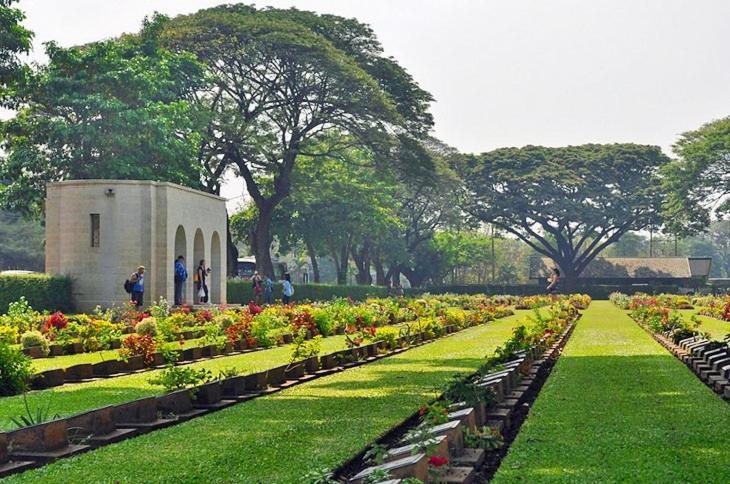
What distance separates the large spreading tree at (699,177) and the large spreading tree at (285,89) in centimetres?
2179

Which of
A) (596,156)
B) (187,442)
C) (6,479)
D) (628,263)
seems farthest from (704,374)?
(628,263)

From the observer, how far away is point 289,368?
46.9ft

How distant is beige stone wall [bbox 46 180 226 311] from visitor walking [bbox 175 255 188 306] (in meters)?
0.30

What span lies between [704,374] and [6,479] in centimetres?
1003

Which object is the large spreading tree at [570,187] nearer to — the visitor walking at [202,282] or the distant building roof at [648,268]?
the distant building roof at [648,268]

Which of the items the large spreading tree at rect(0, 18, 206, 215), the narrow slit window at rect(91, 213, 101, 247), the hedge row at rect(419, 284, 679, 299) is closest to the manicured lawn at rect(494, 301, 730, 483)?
the narrow slit window at rect(91, 213, 101, 247)

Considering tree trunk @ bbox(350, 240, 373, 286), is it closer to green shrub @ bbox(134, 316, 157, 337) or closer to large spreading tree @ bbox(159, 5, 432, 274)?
large spreading tree @ bbox(159, 5, 432, 274)

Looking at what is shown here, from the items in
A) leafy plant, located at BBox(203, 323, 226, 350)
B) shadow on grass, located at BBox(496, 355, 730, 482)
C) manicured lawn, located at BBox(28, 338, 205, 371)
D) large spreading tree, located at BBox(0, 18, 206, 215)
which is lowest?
shadow on grass, located at BBox(496, 355, 730, 482)

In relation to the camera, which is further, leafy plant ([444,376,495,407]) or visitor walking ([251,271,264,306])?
visitor walking ([251,271,264,306])

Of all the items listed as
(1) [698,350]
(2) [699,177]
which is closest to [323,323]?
(1) [698,350]

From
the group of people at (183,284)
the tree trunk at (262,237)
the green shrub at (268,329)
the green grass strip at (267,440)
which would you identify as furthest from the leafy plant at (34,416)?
the tree trunk at (262,237)

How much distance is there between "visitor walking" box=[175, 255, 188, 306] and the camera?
1344 inches

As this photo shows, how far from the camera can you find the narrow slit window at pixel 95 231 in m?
33.8

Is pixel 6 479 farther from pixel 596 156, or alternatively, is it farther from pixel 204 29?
pixel 596 156
